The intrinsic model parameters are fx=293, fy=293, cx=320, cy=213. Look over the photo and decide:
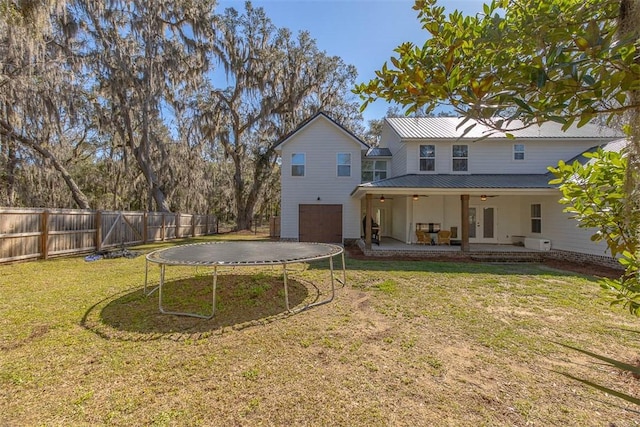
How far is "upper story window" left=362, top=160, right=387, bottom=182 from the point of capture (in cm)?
1461

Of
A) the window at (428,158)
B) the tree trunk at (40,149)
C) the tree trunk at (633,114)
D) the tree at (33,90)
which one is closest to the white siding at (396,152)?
the window at (428,158)

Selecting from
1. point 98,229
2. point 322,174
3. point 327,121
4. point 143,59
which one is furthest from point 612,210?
point 143,59

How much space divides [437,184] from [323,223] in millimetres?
5358

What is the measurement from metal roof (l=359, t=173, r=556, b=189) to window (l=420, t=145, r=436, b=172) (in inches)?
22.9

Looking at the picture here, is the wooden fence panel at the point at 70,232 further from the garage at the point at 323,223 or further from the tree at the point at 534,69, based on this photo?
the tree at the point at 534,69

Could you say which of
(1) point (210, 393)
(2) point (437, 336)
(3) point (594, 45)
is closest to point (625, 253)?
(3) point (594, 45)

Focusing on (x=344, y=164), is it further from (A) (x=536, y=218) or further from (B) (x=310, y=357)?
(B) (x=310, y=357)

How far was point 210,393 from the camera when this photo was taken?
8.86 ft

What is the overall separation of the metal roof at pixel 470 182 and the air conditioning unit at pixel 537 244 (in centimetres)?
210

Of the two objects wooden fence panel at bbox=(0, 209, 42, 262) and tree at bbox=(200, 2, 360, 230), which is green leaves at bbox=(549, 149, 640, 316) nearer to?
wooden fence panel at bbox=(0, 209, 42, 262)

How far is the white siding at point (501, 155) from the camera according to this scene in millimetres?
12469

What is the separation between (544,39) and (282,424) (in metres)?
3.08

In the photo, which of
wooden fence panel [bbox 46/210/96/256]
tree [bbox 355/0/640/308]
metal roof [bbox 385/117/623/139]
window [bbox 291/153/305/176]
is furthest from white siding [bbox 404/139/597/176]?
wooden fence panel [bbox 46/210/96/256]

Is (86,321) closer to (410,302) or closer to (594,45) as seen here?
(410,302)
